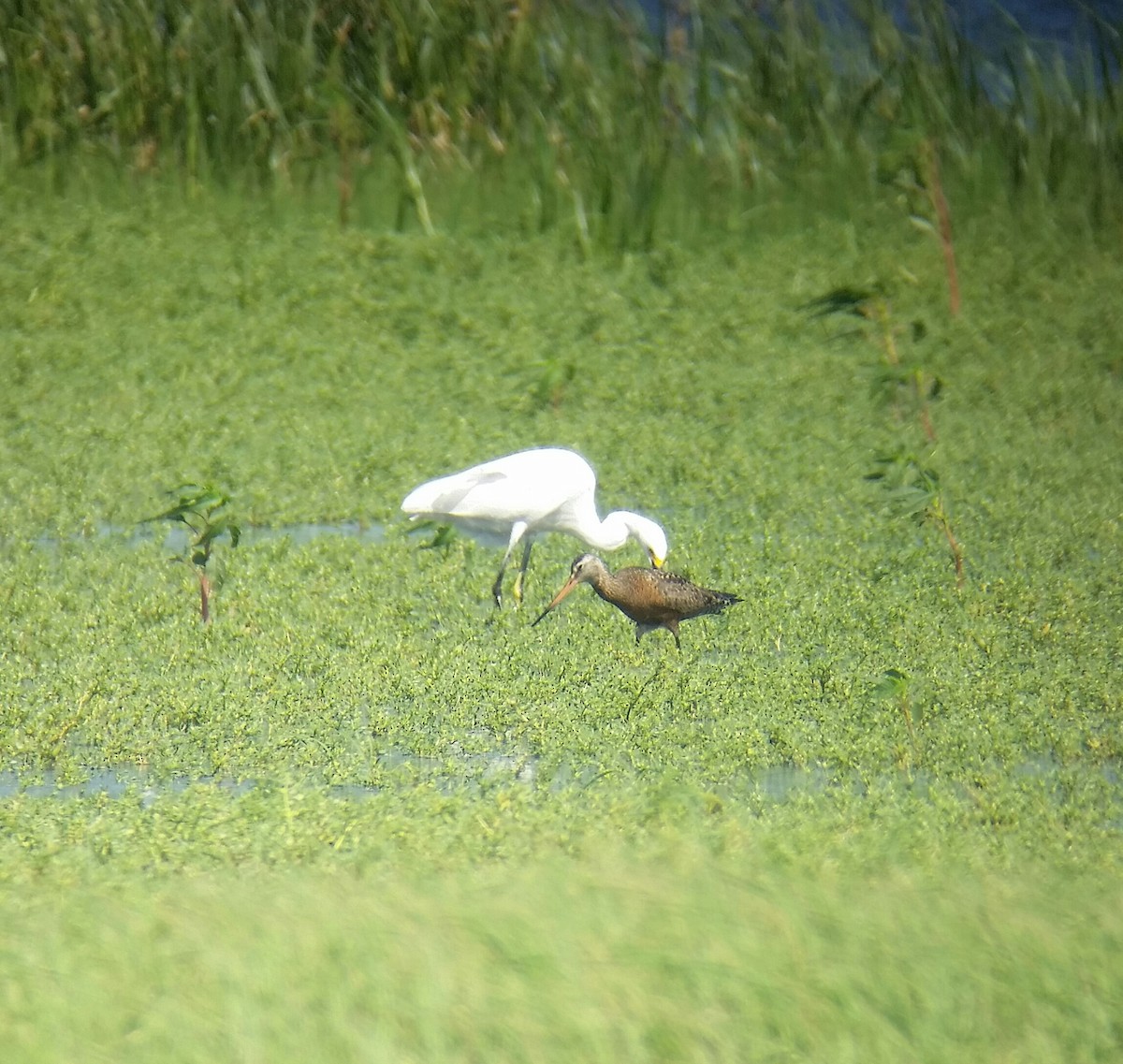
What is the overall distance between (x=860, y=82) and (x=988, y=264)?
4.19ft

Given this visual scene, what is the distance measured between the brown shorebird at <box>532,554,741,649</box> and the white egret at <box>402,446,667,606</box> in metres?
0.34

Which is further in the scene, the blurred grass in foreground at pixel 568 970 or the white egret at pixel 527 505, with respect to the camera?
the white egret at pixel 527 505

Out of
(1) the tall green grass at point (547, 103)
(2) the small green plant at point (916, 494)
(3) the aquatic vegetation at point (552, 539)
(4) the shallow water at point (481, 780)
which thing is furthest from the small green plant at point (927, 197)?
(4) the shallow water at point (481, 780)

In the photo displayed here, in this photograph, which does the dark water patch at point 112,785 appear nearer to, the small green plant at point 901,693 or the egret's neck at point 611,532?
the small green plant at point 901,693

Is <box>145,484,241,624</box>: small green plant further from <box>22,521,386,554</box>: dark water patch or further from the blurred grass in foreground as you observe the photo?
the blurred grass in foreground

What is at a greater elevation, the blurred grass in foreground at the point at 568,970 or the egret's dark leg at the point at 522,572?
the blurred grass in foreground at the point at 568,970

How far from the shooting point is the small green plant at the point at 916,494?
485cm

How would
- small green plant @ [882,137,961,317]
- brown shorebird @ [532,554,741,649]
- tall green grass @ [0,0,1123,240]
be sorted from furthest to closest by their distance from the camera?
tall green grass @ [0,0,1123,240] < small green plant @ [882,137,961,317] < brown shorebird @ [532,554,741,649]

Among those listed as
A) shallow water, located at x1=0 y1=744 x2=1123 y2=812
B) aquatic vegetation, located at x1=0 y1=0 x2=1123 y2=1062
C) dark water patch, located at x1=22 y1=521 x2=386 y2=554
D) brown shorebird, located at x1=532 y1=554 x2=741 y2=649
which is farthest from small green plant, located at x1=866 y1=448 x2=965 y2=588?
→ dark water patch, located at x1=22 y1=521 x2=386 y2=554

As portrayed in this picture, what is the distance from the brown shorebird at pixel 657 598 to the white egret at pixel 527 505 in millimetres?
337

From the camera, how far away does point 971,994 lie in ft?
8.70

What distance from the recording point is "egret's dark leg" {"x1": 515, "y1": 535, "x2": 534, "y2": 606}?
4.84m

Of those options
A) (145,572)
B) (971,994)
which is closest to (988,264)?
(145,572)

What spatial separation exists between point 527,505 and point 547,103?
3.80 metres
